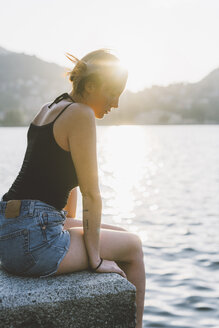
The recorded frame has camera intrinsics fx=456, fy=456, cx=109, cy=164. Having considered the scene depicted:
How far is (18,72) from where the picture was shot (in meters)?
177

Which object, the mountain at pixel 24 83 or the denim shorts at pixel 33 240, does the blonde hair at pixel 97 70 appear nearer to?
the denim shorts at pixel 33 240

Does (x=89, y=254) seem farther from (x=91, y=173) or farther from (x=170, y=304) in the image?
(x=170, y=304)

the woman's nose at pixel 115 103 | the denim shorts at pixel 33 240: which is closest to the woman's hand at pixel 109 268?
the denim shorts at pixel 33 240

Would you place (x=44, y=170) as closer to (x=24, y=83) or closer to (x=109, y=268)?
(x=109, y=268)

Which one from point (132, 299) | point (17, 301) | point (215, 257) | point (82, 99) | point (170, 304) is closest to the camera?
point (17, 301)

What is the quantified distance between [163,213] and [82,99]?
42.7 feet

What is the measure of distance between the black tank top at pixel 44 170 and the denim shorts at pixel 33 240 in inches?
2.6

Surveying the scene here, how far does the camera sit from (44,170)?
8.89 feet

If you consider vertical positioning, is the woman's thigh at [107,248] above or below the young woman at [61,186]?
below

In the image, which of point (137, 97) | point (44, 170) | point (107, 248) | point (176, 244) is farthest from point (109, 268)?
point (137, 97)

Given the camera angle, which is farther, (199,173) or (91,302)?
(199,173)

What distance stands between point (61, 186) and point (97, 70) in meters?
0.74

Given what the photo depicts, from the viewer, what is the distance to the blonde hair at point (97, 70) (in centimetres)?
280

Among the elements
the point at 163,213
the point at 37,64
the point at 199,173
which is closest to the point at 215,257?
the point at 163,213
